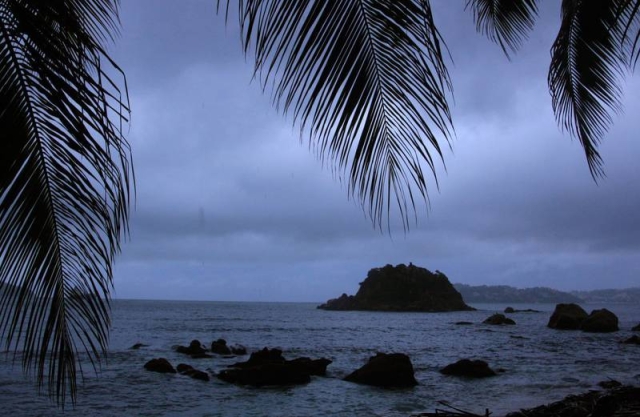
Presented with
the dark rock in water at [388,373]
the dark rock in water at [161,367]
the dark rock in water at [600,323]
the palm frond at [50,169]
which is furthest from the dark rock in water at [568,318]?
the palm frond at [50,169]

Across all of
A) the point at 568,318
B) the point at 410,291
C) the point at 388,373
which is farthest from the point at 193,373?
the point at 410,291

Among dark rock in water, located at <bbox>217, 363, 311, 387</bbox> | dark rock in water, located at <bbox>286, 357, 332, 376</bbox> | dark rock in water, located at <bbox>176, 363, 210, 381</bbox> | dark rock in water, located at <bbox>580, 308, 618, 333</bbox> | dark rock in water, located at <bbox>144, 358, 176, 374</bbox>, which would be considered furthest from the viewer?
dark rock in water, located at <bbox>580, 308, 618, 333</bbox>

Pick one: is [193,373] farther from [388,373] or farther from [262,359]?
[388,373]

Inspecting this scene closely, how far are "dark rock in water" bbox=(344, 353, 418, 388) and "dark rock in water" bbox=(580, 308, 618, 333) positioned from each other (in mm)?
27267

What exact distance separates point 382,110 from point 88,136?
132 centimetres

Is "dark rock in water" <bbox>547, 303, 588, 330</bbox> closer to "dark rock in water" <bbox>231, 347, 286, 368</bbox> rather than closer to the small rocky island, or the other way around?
"dark rock in water" <bbox>231, 347, 286, 368</bbox>

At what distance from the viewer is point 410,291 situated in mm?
97188

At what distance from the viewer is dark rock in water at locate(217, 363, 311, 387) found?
14117mm

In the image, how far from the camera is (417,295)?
96.4 meters

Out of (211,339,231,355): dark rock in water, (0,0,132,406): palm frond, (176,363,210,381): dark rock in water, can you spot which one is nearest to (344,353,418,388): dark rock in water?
(176,363,210,381): dark rock in water

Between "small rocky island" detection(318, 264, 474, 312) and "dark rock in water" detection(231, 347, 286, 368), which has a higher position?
"small rocky island" detection(318, 264, 474, 312)

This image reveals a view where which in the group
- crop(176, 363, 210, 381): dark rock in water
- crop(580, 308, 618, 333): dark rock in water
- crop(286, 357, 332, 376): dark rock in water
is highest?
crop(580, 308, 618, 333): dark rock in water

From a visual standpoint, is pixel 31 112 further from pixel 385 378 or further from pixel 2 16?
pixel 385 378

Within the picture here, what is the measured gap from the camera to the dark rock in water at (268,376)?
14117 millimetres
